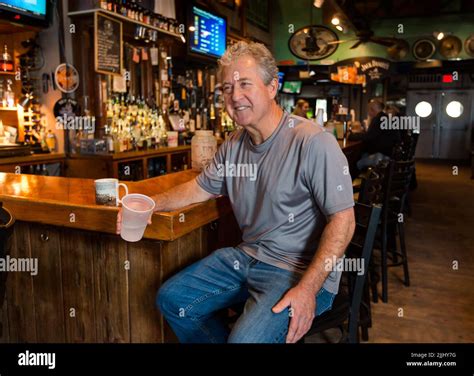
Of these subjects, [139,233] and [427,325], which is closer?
[139,233]

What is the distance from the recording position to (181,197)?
1.97 meters

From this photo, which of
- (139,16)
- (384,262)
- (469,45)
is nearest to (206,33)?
(139,16)

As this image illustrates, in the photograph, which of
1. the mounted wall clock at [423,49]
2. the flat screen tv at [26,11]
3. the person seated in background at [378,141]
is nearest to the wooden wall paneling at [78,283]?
the flat screen tv at [26,11]

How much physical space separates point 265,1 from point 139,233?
33.3 ft

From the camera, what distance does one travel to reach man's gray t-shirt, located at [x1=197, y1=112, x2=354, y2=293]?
166 cm

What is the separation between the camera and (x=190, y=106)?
6.80 meters

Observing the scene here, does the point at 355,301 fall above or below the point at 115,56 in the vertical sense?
below

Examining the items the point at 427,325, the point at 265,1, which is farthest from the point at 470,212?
the point at 265,1

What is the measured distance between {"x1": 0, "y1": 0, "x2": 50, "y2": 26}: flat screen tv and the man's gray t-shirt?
3.05 meters

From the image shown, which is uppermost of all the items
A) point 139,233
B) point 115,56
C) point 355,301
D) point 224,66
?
point 115,56

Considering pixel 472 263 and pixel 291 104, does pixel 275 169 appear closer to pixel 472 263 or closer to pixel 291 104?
pixel 472 263

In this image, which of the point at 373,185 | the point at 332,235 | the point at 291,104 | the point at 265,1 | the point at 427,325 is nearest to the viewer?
the point at 332,235

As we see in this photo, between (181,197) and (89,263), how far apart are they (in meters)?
0.52

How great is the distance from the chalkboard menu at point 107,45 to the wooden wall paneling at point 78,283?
9.51ft
